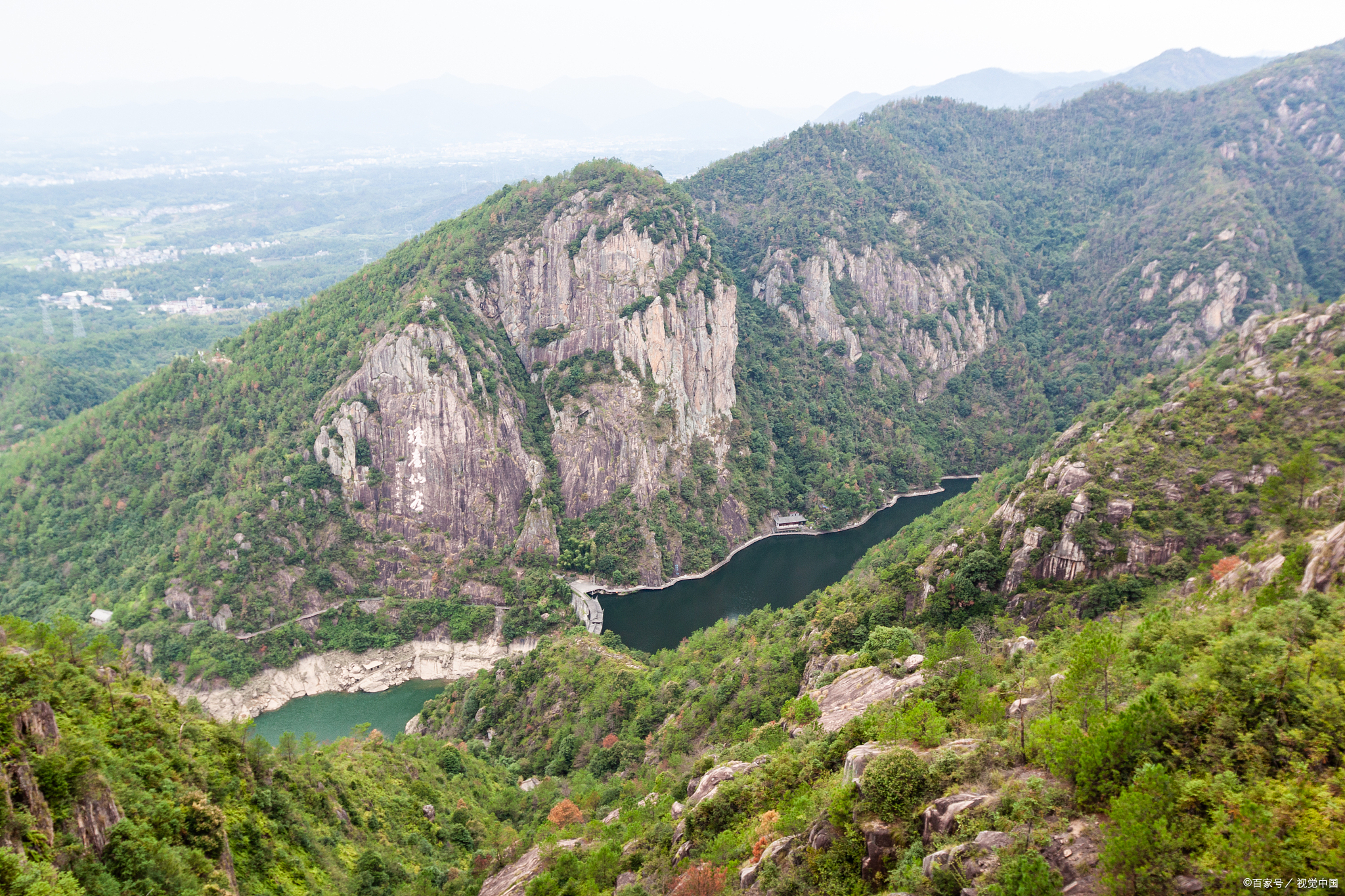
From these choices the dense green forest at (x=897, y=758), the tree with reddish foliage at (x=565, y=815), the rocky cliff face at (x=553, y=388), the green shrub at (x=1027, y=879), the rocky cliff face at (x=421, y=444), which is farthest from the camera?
the rocky cliff face at (x=553, y=388)

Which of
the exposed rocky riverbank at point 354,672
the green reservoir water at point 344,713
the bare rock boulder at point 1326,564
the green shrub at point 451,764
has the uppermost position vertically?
the bare rock boulder at point 1326,564

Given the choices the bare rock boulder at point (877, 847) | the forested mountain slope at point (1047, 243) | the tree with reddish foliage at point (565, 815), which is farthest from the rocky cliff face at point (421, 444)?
the bare rock boulder at point (877, 847)

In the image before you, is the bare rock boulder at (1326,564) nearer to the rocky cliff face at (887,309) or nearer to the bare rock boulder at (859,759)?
the bare rock boulder at (859,759)

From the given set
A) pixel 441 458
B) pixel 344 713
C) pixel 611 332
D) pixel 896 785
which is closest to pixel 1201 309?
pixel 611 332

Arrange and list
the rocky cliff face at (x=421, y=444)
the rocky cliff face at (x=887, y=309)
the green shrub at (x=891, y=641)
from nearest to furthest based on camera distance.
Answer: the green shrub at (x=891, y=641), the rocky cliff face at (x=421, y=444), the rocky cliff face at (x=887, y=309)

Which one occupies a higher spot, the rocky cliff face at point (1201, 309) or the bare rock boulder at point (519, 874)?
the rocky cliff face at point (1201, 309)

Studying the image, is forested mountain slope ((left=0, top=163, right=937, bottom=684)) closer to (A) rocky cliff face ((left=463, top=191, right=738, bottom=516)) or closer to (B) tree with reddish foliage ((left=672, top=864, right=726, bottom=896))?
(A) rocky cliff face ((left=463, top=191, right=738, bottom=516))

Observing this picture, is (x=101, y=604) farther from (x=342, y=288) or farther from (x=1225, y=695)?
(x=1225, y=695)

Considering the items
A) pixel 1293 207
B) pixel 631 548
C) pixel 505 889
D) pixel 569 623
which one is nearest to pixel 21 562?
pixel 569 623
